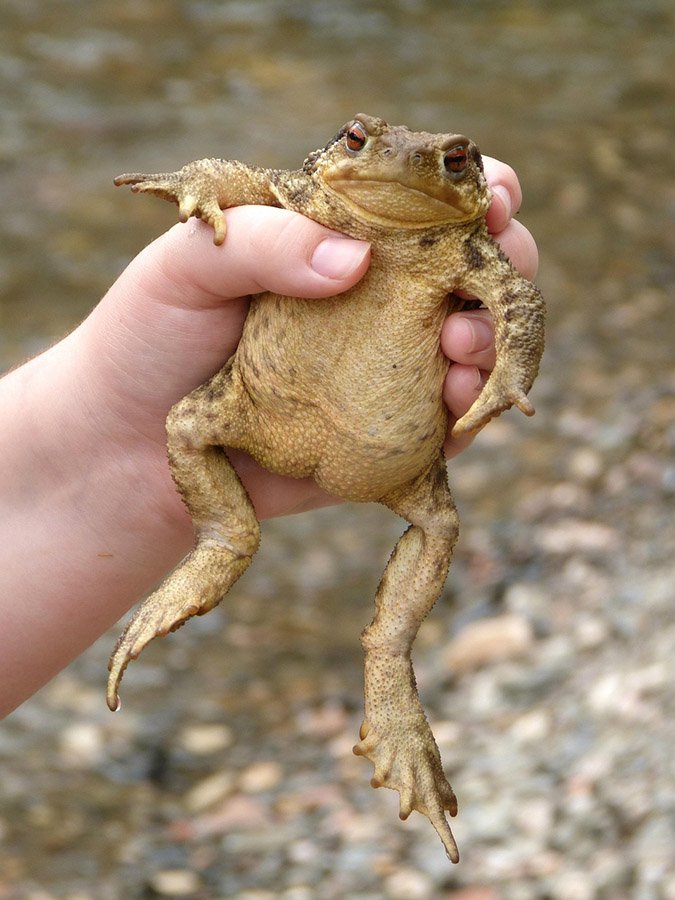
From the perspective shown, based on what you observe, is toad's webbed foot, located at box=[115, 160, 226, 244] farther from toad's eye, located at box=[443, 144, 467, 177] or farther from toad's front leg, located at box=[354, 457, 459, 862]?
toad's front leg, located at box=[354, 457, 459, 862]

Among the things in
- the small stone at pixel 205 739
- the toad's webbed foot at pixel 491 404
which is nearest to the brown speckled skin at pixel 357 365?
the toad's webbed foot at pixel 491 404

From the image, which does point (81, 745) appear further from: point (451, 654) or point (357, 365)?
point (357, 365)

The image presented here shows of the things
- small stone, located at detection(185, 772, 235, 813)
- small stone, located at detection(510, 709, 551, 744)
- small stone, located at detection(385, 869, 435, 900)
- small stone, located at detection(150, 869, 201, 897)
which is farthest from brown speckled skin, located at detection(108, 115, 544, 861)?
small stone, located at detection(185, 772, 235, 813)

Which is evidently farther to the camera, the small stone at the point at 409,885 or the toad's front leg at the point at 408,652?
the small stone at the point at 409,885

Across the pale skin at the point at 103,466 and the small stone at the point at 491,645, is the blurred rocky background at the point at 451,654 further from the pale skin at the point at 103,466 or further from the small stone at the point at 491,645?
the pale skin at the point at 103,466

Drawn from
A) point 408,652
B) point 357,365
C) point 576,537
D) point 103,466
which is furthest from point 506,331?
point 576,537

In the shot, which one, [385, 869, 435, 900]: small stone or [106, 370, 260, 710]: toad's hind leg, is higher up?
[106, 370, 260, 710]: toad's hind leg

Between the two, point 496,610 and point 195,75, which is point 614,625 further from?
point 195,75
